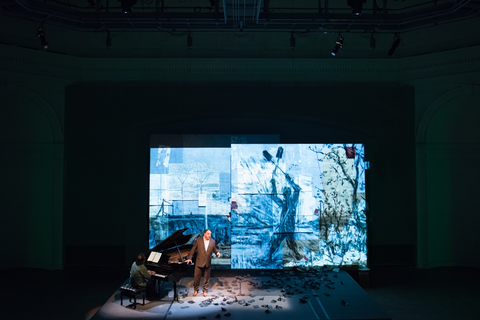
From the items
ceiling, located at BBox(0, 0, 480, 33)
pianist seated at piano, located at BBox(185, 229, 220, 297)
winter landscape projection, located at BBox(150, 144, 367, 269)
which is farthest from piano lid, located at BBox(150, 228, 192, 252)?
ceiling, located at BBox(0, 0, 480, 33)

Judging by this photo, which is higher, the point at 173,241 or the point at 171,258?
the point at 173,241

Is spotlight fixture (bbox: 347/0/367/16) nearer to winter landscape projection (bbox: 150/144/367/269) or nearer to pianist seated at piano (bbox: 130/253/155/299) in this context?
winter landscape projection (bbox: 150/144/367/269)

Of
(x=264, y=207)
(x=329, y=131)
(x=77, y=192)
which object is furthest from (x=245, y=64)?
(x=77, y=192)

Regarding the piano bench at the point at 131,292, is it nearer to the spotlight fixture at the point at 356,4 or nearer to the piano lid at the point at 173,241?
the piano lid at the point at 173,241

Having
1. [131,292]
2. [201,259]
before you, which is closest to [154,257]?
[201,259]

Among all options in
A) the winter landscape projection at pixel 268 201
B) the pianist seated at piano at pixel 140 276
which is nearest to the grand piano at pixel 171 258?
the pianist seated at piano at pixel 140 276

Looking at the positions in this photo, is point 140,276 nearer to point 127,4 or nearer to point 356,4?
point 127,4

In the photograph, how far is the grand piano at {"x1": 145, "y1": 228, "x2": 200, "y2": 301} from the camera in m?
8.87

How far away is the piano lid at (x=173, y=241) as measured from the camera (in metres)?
9.45

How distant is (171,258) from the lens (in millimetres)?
9617

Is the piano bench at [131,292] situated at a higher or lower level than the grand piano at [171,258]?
lower

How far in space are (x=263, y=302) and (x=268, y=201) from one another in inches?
141

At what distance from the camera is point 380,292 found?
33.1 feet

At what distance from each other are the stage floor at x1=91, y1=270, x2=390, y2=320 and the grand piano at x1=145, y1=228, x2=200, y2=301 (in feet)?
1.40
